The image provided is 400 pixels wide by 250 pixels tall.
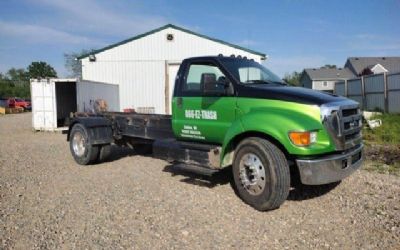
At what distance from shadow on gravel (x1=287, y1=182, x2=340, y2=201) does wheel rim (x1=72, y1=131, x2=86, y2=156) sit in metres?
5.21

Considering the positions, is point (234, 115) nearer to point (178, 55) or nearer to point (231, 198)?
point (231, 198)

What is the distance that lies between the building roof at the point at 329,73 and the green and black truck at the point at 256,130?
228 ft

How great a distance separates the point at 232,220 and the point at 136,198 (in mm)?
1808

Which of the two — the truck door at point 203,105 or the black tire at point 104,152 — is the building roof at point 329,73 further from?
the truck door at point 203,105

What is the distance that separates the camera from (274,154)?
5.32 meters

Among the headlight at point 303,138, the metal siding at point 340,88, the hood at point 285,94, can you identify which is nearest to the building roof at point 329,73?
the metal siding at point 340,88

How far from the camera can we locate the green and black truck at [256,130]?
17.1ft

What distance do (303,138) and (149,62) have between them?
55.7ft

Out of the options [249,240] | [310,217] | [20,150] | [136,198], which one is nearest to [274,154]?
[310,217]

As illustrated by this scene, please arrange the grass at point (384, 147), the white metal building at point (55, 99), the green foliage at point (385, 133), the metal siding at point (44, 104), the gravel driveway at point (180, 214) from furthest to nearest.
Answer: the metal siding at point (44, 104) → the white metal building at point (55, 99) → the green foliage at point (385, 133) → the grass at point (384, 147) → the gravel driveway at point (180, 214)

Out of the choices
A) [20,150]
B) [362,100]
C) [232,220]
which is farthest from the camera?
[362,100]

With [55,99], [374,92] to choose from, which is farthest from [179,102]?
[374,92]

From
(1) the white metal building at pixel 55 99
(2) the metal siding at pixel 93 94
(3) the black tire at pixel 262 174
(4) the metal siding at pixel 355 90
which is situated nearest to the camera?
(3) the black tire at pixel 262 174

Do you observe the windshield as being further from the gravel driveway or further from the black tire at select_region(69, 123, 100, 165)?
the black tire at select_region(69, 123, 100, 165)
